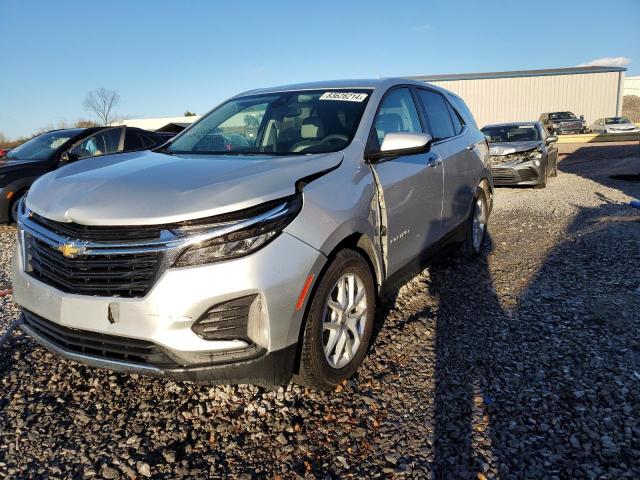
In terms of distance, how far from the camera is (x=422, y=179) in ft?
11.8

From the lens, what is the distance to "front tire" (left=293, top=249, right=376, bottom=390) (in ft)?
8.02

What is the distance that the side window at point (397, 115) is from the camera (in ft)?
11.1

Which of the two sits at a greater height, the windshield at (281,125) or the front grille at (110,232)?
the windshield at (281,125)

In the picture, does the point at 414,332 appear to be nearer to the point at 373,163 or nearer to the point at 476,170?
the point at 373,163

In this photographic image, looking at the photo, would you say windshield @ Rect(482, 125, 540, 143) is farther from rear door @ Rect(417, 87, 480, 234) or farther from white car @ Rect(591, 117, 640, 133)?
white car @ Rect(591, 117, 640, 133)

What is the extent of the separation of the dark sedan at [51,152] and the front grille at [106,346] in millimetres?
5319

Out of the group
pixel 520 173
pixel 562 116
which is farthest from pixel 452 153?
pixel 562 116

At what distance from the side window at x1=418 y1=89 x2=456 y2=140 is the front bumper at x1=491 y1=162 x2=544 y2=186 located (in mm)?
6666

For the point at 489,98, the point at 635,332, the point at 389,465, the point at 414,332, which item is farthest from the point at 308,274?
the point at 489,98

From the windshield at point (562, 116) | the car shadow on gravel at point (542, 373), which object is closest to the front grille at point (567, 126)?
the windshield at point (562, 116)

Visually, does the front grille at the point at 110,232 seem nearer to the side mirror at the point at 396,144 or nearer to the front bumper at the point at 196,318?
the front bumper at the point at 196,318

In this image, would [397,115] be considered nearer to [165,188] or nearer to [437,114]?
[437,114]

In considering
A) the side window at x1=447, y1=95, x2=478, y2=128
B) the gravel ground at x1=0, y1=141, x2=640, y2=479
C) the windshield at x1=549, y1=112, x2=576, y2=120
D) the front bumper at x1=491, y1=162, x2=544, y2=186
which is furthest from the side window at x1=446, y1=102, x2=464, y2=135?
the windshield at x1=549, y1=112, x2=576, y2=120

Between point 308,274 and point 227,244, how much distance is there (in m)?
0.44
